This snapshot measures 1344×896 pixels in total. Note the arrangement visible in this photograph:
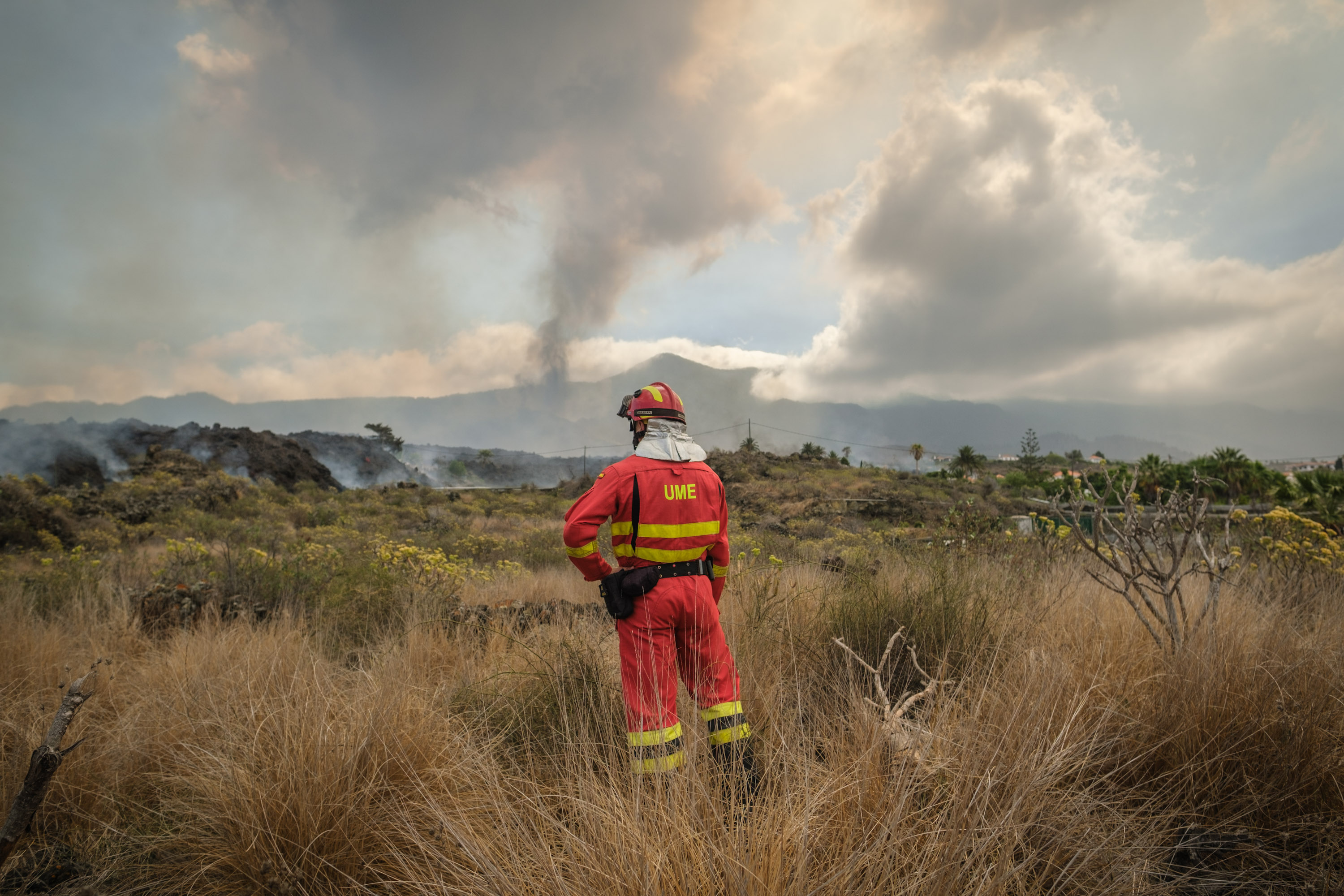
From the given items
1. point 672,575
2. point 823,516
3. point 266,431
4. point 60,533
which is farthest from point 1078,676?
point 266,431

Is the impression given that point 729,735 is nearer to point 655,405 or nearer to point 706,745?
point 706,745

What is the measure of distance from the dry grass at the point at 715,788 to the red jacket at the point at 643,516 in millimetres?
849

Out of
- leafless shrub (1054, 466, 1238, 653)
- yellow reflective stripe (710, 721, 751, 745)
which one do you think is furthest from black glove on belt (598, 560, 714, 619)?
leafless shrub (1054, 466, 1238, 653)

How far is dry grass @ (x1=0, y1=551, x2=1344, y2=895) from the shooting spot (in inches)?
74.5

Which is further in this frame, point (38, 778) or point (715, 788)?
point (715, 788)

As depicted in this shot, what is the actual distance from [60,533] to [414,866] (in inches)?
797

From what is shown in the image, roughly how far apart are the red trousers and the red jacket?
209 millimetres

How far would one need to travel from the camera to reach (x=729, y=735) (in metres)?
3.03

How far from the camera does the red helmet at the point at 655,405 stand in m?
3.52

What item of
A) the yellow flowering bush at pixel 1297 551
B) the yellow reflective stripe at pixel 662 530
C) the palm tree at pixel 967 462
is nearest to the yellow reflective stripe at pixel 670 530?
the yellow reflective stripe at pixel 662 530

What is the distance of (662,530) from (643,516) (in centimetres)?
13

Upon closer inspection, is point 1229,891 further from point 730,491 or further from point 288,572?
point 730,491

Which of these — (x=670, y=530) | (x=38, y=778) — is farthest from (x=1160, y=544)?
(x=38, y=778)

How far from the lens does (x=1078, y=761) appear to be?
8.09ft
